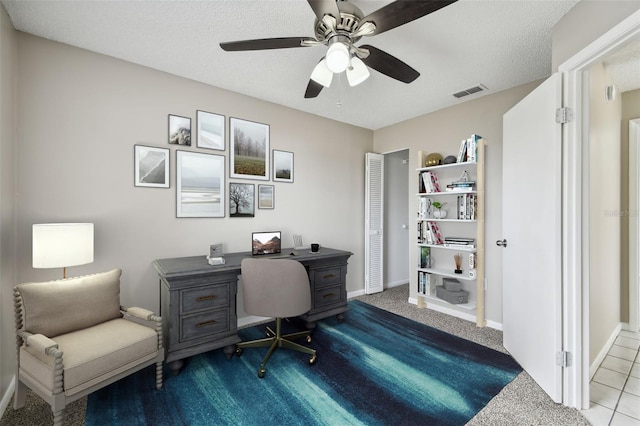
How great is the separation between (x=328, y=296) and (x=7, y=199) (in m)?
2.81

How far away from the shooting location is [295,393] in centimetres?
194

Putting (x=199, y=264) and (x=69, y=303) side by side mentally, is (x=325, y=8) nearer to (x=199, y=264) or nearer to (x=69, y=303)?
(x=199, y=264)

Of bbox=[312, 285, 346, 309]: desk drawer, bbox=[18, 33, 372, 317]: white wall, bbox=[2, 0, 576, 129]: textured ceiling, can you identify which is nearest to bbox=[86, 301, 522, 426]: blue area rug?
bbox=[312, 285, 346, 309]: desk drawer

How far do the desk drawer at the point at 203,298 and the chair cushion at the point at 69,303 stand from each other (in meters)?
0.50

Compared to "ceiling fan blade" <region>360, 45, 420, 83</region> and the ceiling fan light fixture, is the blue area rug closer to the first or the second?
the ceiling fan light fixture

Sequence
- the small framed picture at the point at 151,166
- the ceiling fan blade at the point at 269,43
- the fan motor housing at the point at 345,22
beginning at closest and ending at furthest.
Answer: the fan motor housing at the point at 345,22, the ceiling fan blade at the point at 269,43, the small framed picture at the point at 151,166

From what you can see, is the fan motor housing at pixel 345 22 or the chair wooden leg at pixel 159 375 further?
the chair wooden leg at pixel 159 375

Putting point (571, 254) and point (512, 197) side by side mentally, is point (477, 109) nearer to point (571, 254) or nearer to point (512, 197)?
point (512, 197)

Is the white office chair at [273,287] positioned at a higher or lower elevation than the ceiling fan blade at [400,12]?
lower

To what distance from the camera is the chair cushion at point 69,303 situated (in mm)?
1723

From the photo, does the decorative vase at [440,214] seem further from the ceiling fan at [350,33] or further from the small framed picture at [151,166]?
the small framed picture at [151,166]

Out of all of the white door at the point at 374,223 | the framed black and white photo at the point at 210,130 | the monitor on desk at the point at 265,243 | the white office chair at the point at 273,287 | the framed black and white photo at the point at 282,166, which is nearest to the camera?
the white office chair at the point at 273,287

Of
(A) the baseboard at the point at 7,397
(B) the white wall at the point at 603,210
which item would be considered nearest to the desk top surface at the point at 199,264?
(A) the baseboard at the point at 7,397

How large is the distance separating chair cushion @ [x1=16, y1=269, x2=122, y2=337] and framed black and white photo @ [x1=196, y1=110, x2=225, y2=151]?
1496 mm
